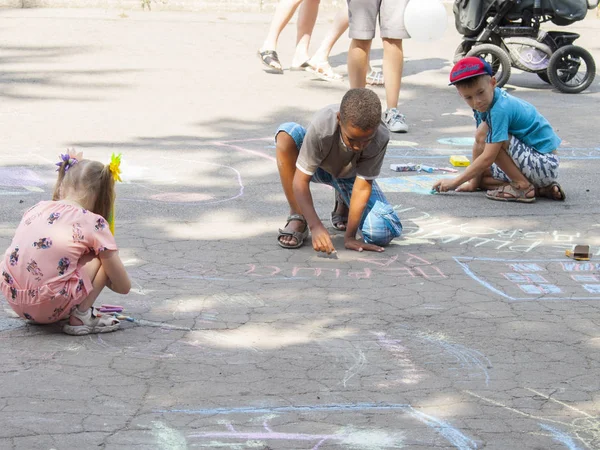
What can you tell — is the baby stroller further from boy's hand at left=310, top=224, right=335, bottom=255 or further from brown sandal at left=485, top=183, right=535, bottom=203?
boy's hand at left=310, top=224, right=335, bottom=255

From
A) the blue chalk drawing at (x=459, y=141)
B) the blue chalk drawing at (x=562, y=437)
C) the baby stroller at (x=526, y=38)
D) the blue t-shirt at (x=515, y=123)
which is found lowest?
the blue chalk drawing at (x=562, y=437)

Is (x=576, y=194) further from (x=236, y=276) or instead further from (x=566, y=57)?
(x=566, y=57)

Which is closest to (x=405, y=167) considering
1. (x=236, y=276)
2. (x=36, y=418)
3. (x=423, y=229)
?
(x=423, y=229)

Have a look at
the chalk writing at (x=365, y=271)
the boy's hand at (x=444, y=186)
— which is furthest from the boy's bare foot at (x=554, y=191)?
the chalk writing at (x=365, y=271)

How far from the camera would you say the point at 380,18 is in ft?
22.7

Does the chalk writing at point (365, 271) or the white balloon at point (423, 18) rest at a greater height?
the white balloon at point (423, 18)

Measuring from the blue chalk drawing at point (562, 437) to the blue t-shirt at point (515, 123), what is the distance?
258cm

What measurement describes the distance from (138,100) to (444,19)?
240cm

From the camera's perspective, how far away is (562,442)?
2752mm

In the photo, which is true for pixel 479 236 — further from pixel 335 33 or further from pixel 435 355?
pixel 335 33

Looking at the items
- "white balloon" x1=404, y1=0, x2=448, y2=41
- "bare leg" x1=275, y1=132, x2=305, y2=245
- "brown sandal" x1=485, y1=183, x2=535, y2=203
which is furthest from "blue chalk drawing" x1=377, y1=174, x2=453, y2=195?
"white balloon" x1=404, y1=0, x2=448, y2=41

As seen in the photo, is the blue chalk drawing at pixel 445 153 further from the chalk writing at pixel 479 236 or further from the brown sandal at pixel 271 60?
the brown sandal at pixel 271 60

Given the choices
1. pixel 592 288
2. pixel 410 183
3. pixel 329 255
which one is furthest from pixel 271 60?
pixel 592 288

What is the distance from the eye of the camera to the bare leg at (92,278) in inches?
134
